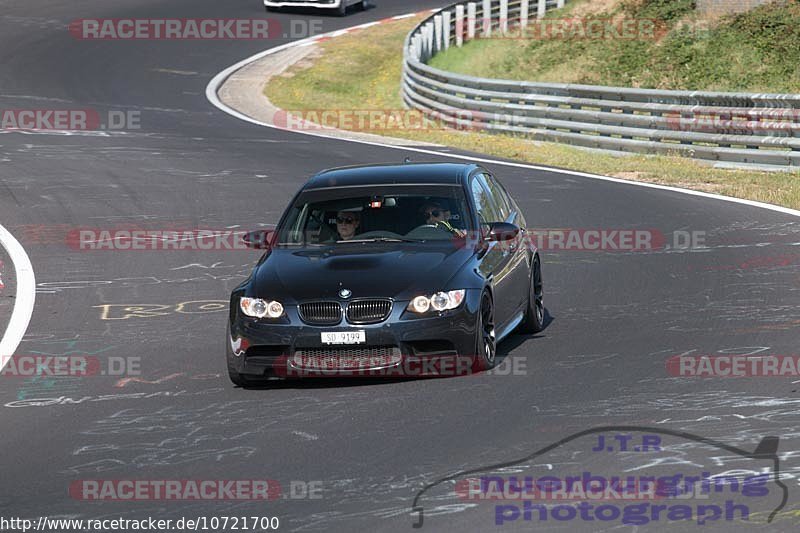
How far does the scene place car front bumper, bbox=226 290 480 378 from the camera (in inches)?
410

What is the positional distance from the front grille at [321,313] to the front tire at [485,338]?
3.30ft

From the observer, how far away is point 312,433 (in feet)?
29.7

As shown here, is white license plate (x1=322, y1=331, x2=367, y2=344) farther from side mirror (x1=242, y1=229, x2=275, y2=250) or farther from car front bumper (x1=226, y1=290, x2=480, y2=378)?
side mirror (x1=242, y1=229, x2=275, y2=250)

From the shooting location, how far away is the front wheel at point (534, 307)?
40.7 feet

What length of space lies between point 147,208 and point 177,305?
6.28 meters

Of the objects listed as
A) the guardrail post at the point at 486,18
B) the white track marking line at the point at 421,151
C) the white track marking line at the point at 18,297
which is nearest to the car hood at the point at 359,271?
Answer: the white track marking line at the point at 18,297

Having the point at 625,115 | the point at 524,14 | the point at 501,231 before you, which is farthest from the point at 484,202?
the point at 524,14

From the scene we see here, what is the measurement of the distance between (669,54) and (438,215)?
26170mm

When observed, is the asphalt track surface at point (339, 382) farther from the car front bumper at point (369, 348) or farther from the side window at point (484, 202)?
the side window at point (484, 202)

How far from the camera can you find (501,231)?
1156 cm

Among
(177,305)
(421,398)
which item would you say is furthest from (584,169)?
(421,398)

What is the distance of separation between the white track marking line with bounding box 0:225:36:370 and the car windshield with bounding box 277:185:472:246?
8.37ft

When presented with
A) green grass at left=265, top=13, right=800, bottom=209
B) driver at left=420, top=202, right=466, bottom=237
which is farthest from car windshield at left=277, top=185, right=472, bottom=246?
green grass at left=265, top=13, right=800, bottom=209

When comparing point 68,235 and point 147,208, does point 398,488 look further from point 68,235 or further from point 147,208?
point 147,208
